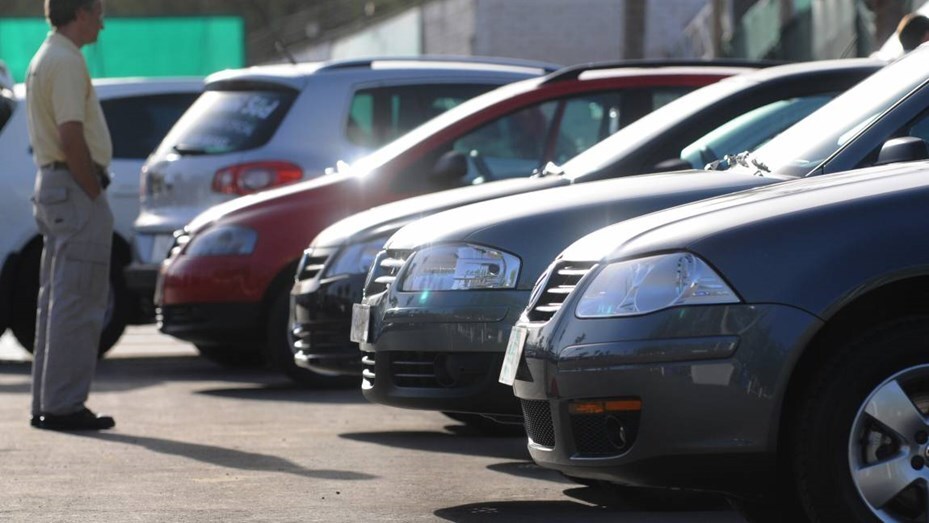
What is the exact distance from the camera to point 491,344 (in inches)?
263

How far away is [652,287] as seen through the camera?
5133 millimetres

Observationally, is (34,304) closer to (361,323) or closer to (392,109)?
(392,109)

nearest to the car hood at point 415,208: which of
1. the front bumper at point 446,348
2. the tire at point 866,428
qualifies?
the front bumper at point 446,348

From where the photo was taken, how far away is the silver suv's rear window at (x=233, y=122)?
11.5m

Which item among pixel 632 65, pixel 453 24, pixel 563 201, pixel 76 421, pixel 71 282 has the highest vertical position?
pixel 632 65

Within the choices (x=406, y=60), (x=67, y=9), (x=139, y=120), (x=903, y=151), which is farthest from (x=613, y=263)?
(x=139, y=120)

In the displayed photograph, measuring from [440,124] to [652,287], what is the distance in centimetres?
470

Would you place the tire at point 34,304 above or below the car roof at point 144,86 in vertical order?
below

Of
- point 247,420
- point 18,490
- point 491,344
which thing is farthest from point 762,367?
point 247,420

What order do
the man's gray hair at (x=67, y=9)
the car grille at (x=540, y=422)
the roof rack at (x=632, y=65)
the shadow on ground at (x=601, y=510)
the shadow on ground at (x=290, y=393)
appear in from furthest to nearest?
the shadow on ground at (x=290, y=393) < the roof rack at (x=632, y=65) < the man's gray hair at (x=67, y=9) < the shadow on ground at (x=601, y=510) < the car grille at (x=540, y=422)

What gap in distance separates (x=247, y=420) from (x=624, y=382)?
4.41m

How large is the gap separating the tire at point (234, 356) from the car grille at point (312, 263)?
11.1 ft

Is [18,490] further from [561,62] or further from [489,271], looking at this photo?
[561,62]

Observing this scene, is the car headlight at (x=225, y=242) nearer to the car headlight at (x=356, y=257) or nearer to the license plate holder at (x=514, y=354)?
the car headlight at (x=356, y=257)
